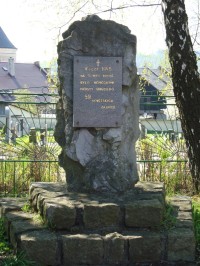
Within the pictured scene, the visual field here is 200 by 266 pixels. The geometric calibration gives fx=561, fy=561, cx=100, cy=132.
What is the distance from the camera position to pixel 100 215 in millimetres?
5316

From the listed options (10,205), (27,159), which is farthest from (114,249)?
(27,159)

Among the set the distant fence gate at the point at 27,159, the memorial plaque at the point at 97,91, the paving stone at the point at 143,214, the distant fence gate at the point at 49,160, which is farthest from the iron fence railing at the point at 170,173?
the paving stone at the point at 143,214

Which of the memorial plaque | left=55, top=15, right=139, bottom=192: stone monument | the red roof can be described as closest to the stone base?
left=55, top=15, right=139, bottom=192: stone monument

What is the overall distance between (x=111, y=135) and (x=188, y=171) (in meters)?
3.20

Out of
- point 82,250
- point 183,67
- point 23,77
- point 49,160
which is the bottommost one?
point 82,250

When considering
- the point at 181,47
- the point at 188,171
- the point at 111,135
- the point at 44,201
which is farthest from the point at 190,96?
the point at 44,201

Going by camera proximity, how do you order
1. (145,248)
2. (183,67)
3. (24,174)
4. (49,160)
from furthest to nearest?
(49,160) < (24,174) < (183,67) < (145,248)

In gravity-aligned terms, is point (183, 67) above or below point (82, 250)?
above

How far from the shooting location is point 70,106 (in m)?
5.88

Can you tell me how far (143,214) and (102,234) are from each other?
433 millimetres

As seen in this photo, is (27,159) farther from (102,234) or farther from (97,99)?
(102,234)

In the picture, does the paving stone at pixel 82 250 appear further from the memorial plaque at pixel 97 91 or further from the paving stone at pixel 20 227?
the memorial plaque at pixel 97 91

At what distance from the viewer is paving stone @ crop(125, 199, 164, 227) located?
534cm

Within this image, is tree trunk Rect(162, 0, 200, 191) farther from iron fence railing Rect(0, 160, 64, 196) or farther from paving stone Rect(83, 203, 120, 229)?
paving stone Rect(83, 203, 120, 229)
